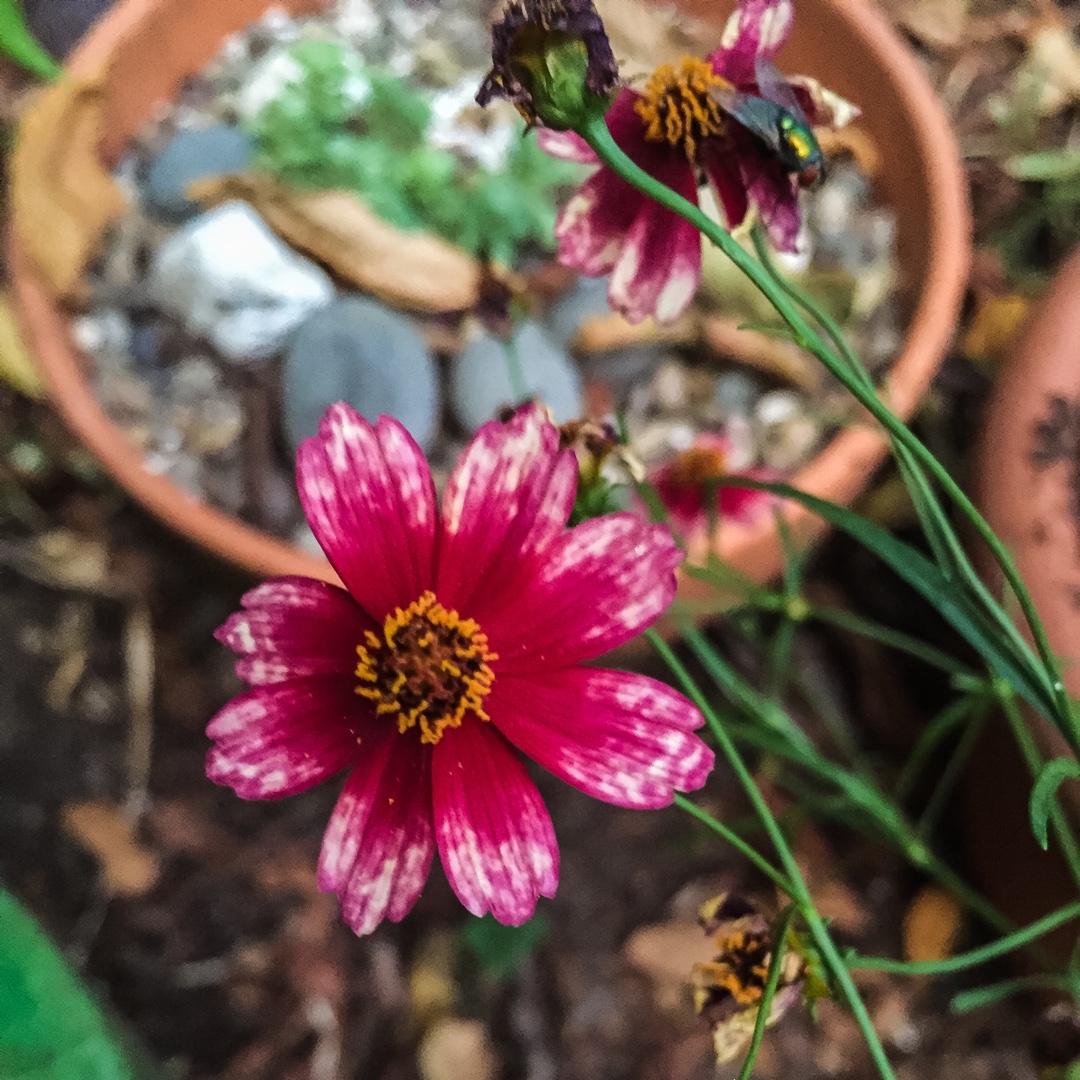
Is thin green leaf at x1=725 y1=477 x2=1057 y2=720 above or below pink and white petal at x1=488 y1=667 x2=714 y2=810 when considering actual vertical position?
above

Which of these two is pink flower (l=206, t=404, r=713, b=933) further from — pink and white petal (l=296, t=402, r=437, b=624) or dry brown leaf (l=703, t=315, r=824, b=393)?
dry brown leaf (l=703, t=315, r=824, b=393)

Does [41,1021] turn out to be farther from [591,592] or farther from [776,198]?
[776,198]

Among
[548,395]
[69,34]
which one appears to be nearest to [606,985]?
[548,395]

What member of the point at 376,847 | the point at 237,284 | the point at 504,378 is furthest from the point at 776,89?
the point at 237,284

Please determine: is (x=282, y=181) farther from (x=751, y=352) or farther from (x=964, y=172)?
(x=964, y=172)

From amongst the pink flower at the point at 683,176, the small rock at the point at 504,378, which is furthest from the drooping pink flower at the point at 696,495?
the pink flower at the point at 683,176

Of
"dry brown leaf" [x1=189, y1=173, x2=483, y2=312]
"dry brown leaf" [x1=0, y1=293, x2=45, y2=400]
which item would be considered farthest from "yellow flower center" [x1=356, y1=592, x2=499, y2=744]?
"dry brown leaf" [x1=0, y1=293, x2=45, y2=400]
